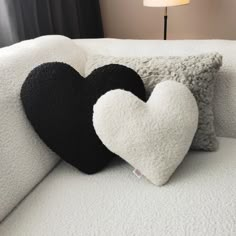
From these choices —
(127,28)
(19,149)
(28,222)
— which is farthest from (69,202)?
(127,28)

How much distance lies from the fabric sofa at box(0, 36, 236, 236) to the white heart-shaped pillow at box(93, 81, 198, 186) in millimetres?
67

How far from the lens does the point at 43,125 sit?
3.27 ft

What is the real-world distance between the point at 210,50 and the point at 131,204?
67 cm

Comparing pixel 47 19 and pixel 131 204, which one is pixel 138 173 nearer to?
pixel 131 204

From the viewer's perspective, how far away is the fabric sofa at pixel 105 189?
0.82 metres

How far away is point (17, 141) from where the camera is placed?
966mm

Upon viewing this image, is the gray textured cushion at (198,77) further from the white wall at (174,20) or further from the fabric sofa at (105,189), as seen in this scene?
the white wall at (174,20)

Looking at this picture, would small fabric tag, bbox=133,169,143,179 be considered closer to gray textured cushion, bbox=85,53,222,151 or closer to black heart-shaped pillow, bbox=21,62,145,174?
black heart-shaped pillow, bbox=21,62,145,174

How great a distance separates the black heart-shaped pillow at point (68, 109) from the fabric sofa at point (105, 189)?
0.14 ft

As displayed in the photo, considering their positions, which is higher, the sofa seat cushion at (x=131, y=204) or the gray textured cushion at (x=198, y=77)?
the gray textured cushion at (x=198, y=77)

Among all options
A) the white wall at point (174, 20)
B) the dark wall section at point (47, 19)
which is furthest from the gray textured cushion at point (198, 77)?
the white wall at point (174, 20)

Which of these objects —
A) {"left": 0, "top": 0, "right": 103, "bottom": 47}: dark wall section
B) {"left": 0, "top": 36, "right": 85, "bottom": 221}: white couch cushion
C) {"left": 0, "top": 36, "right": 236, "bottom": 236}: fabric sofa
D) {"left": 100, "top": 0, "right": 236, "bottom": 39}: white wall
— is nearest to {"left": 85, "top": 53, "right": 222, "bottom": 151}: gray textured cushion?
{"left": 0, "top": 36, "right": 236, "bottom": 236}: fabric sofa

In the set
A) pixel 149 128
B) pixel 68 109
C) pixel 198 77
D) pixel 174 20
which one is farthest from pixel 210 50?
pixel 174 20

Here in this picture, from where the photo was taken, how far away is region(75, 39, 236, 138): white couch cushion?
1134mm
